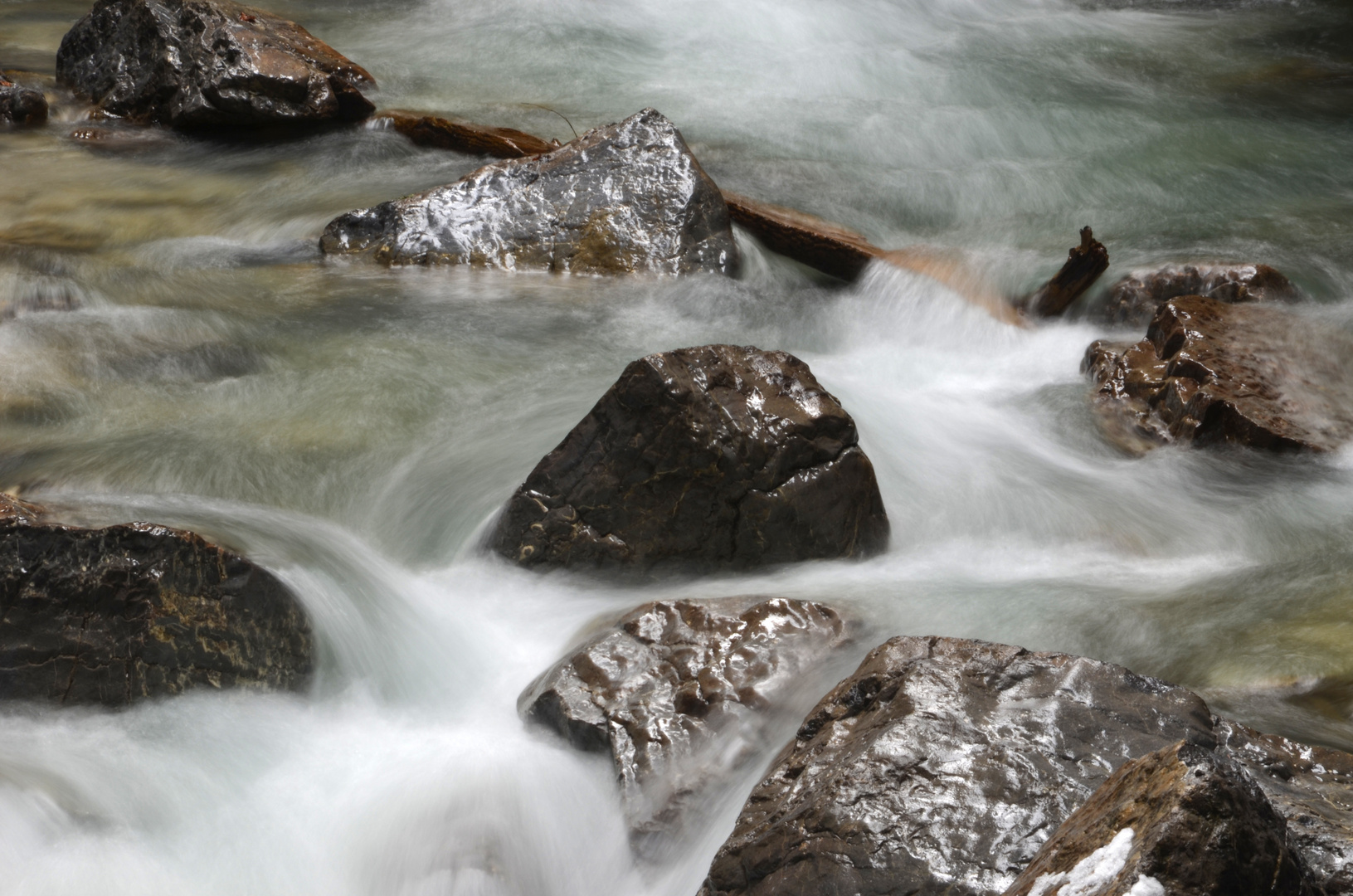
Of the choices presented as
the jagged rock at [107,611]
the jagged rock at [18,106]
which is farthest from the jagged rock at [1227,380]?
the jagged rock at [18,106]

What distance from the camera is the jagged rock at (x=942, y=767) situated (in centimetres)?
241

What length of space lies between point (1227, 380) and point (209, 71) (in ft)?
22.3

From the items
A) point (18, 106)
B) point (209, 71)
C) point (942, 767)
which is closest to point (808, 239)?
point (209, 71)

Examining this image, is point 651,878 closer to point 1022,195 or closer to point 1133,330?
point 1133,330

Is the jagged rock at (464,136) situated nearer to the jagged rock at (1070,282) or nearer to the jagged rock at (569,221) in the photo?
the jagged rock at (569,221)

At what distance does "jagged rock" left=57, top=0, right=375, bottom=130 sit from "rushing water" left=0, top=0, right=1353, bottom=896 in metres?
0.31

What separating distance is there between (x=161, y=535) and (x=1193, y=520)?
372cm

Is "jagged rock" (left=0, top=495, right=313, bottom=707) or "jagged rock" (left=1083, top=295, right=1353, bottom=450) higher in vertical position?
"jagged rock" (left=1083, top=295, right=1353, bottom=450)

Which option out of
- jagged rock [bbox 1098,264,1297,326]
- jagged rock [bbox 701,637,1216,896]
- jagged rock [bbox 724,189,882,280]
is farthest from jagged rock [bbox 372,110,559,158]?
jagged rock [bbox 701,637,1216,896]

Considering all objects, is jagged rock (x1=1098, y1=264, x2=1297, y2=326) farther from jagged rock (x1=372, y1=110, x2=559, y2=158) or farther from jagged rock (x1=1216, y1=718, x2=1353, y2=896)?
jagged rock (x1=1216, y1=718, x2=1353, y2=896)

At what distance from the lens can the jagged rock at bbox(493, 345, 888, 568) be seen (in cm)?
384

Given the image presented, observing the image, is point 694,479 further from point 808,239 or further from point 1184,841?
point 808,239

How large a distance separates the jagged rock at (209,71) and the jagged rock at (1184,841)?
764 cm

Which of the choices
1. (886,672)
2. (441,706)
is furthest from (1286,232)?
(441,706)
